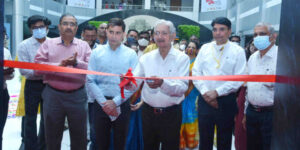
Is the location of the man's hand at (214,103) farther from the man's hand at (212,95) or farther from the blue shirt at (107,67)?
the blue shirt at (107,67)

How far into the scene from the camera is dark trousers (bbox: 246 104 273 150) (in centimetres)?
233

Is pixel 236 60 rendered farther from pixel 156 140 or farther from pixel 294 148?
pixel 294 148

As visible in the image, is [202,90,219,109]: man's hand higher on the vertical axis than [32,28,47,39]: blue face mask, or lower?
lower

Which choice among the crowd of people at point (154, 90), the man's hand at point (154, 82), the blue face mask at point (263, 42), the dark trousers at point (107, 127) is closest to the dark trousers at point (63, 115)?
the crowd of people at point (154, 90)

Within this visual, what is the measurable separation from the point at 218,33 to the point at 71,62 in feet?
4.36

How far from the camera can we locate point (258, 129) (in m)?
2.45

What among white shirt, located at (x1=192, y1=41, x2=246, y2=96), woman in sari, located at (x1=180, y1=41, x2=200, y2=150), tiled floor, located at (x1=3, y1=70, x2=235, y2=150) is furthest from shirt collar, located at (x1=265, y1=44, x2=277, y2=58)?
tiled floor, located at (x1=3, y1=70, x2=235, y2=150)

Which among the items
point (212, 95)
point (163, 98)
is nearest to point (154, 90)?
point (163, 98)

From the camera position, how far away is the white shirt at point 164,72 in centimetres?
222

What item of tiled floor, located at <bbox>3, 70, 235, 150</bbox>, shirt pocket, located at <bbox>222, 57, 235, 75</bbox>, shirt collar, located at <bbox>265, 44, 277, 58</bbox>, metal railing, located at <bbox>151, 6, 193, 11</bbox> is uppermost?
metal railing, located at <bbox>151, 6, 193, 11</bbox>

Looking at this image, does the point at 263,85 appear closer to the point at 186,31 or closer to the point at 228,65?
the point at 228,65

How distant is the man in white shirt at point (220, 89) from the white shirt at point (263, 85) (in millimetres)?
148

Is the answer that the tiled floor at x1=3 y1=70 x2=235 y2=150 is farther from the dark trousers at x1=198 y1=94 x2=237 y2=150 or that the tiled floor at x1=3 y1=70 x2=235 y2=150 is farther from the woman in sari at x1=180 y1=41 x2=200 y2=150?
the dark trousers at x1=198 y1=94 x2=237 y2=150

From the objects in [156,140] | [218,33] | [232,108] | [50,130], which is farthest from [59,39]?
[232,108]
